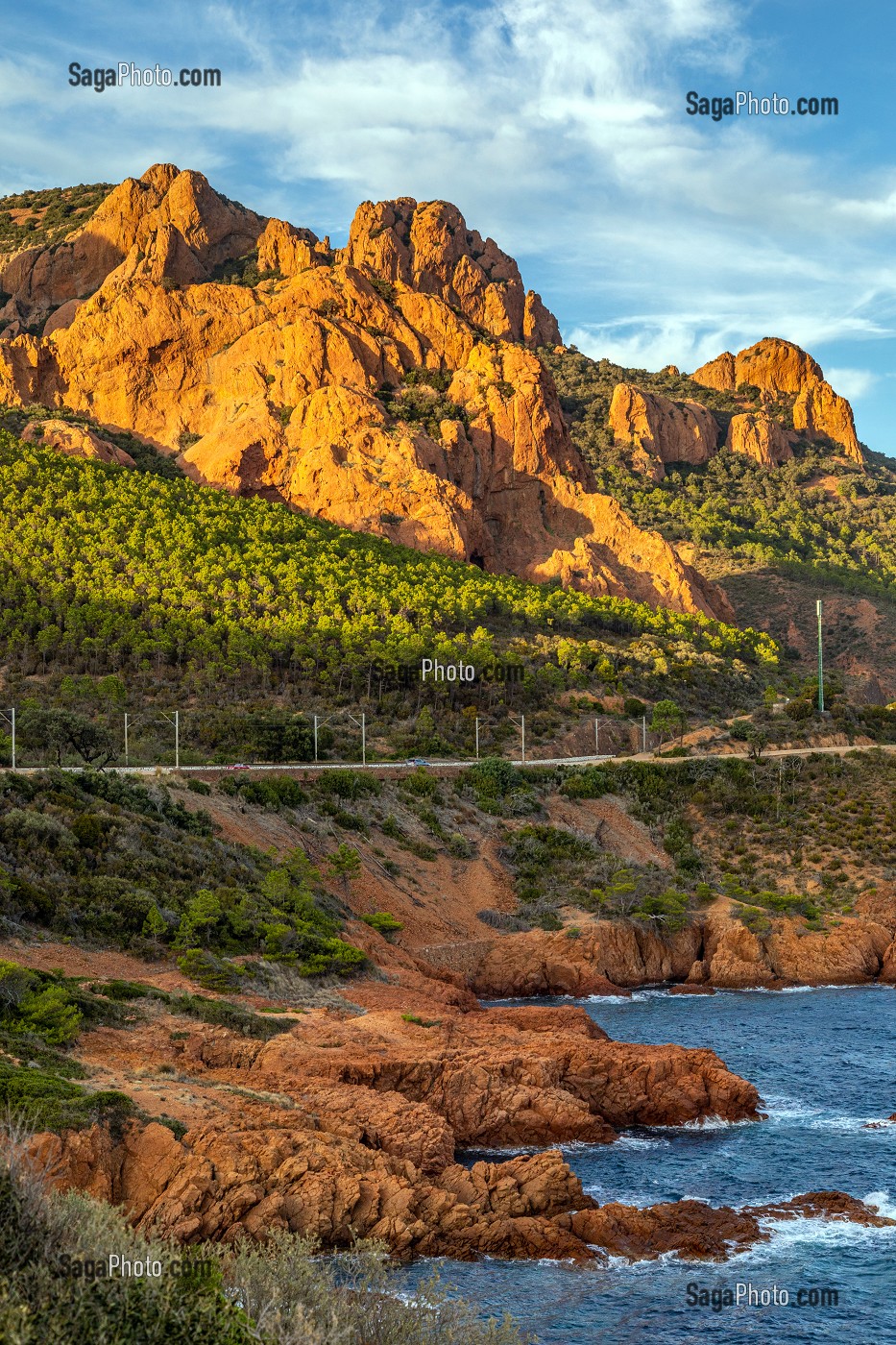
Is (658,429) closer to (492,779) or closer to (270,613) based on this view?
Result: (270,613)

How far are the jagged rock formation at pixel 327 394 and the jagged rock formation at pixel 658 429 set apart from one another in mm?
45321

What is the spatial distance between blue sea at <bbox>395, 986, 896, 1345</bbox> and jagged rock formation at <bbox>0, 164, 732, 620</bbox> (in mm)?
71607

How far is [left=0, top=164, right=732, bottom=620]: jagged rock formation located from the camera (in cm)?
11200

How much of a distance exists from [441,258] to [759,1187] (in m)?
138

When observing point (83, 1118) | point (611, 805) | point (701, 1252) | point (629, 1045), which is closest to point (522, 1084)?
point (629, 1045)

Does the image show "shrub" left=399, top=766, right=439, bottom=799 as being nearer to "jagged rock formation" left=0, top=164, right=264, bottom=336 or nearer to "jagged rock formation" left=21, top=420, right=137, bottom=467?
"jagged rock formation" left=21, top=420, right=137, bottom=467

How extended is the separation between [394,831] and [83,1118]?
37858 millimetres

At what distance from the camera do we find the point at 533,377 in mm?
124062

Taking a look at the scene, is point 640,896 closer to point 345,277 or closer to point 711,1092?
point 711,1092

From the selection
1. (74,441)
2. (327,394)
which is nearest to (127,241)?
(74,441)

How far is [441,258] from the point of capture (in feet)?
502

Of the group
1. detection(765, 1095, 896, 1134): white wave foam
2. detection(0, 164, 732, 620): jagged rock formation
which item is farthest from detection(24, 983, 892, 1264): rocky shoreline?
detection(0, 164, 732, 620): jagged rock formation

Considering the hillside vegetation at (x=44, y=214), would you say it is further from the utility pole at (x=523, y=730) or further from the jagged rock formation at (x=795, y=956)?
the jagged rock formation at (x=795, y=956)

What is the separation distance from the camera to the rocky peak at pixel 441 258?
149 meters
